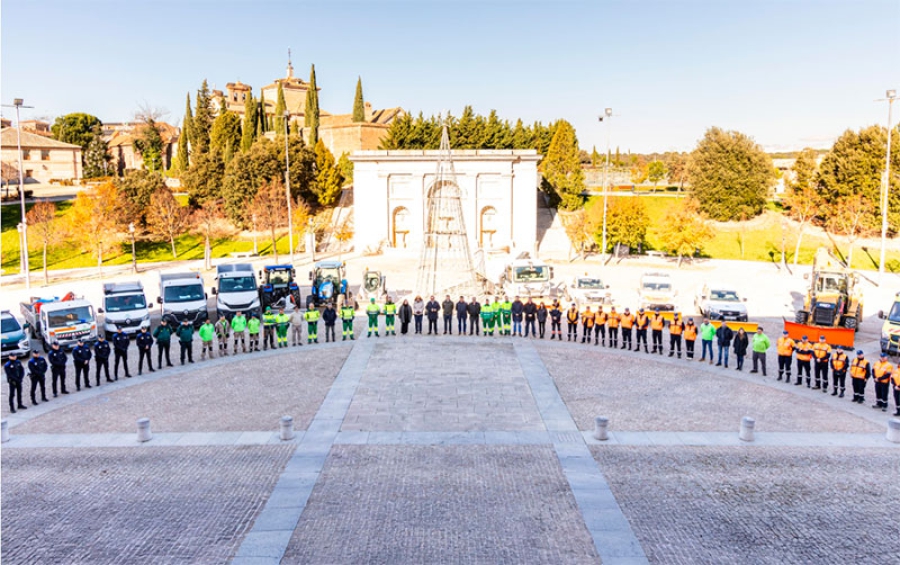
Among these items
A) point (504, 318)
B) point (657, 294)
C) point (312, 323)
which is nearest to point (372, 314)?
point (312, 323)

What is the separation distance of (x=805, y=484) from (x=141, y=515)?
438 inches

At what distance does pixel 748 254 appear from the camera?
4969cm

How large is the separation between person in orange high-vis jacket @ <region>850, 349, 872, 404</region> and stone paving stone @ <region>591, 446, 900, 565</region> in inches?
120

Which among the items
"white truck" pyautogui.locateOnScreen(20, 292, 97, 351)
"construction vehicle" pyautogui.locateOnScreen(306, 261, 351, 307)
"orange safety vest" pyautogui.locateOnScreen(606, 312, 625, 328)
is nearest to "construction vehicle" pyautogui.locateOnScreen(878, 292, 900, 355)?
"orange safety vest" pyautogui.locateOnScreen(606, 312, 625, 328)

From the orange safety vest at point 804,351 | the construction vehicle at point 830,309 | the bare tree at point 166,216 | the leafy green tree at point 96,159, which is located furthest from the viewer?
the leafy green tree at point 96,159

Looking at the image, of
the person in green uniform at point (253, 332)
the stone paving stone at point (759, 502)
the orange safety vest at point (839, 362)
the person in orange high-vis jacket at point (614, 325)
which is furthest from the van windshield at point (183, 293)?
the orange safety vest at point (839, 362)

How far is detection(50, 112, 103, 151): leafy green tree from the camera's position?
7800cm

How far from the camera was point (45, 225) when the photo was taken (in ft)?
133

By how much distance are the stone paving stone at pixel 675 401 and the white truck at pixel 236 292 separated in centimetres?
1213

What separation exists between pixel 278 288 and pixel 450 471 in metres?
18.8

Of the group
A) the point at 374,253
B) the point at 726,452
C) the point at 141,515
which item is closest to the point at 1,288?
the point at 374,253

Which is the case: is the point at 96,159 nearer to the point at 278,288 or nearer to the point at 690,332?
the point at 278,288

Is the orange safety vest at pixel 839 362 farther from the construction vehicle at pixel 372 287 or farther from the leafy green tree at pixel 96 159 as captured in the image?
the leafy green tree at pixel 96 159

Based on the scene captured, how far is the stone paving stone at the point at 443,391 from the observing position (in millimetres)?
14477
